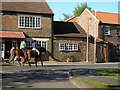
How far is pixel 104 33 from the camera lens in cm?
3441

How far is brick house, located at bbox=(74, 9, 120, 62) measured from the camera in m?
32.9

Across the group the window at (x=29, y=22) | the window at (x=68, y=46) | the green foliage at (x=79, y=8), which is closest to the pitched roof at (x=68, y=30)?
the window at (x=68, y=46)

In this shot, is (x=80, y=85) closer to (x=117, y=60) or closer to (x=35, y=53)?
(x=35, y=53)

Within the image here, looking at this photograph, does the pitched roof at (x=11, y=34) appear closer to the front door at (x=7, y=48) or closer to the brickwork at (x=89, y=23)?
the front door at (x=7, y=48)

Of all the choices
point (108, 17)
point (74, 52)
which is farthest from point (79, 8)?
point (74, 52)

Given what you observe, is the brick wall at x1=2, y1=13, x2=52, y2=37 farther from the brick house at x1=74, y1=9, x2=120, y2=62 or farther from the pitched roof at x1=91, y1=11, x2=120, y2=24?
the pitched roof at x1=91, y1=11, x2=120, y2=24

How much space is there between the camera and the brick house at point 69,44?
29.9 meters

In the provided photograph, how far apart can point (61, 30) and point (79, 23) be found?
7.43 m

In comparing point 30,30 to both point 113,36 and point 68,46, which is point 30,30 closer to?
point 68,46

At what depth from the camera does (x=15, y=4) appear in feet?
95.7

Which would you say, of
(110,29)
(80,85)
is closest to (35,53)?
(80,85)

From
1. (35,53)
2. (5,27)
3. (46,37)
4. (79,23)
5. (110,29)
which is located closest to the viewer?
(35,53)

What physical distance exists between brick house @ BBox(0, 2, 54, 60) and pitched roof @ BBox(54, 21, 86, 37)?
194 cm

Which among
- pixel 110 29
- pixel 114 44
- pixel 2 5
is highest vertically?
pixel 2 5
